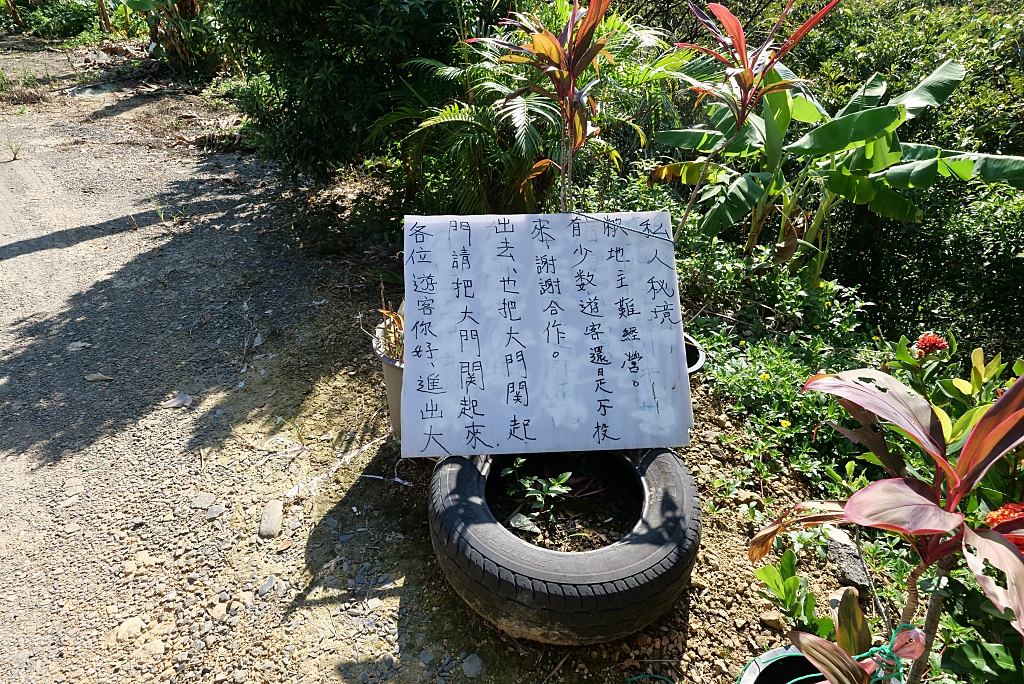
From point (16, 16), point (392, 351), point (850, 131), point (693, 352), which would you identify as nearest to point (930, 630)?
point (693, 352)

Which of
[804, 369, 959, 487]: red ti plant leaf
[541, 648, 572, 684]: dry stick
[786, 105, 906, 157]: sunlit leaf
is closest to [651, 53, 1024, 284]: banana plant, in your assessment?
[786, 105, 906, 157]: sunlit leaf

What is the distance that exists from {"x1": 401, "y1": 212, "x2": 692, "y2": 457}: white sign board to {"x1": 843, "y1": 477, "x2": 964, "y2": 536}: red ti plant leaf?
3.54ft

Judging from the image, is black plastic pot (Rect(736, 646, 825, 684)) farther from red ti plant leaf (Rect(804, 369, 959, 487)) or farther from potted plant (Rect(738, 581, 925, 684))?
red ti plant leaf (Rect(804, 369, 959, 487))

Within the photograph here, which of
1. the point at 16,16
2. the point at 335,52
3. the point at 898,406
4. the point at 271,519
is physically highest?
the point at 335,52

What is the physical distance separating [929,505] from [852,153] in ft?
9.48

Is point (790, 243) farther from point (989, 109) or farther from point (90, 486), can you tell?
point (90, 486)

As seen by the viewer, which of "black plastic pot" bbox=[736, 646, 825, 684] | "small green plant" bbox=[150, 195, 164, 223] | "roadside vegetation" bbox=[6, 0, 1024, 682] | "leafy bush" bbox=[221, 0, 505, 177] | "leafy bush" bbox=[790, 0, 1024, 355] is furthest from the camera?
"small green plant" bbox=[150, 195, 164, 223]

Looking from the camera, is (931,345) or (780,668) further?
(931,345)

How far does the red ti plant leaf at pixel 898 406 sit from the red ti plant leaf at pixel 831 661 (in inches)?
18.1

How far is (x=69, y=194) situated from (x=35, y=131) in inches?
88.6

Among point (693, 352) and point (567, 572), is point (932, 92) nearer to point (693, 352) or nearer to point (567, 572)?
point (693, 352)

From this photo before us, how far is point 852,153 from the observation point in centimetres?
343

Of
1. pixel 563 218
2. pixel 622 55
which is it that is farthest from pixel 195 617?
pixel 622 55

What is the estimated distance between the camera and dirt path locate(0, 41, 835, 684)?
2154mm
